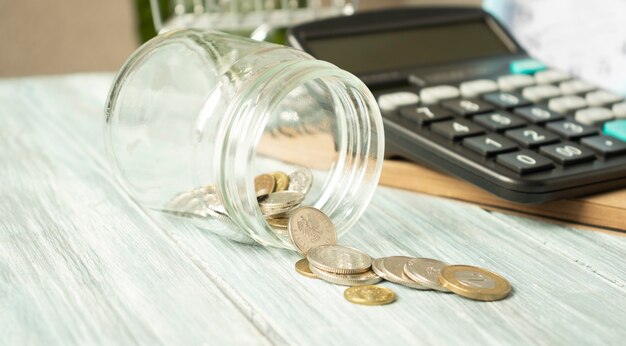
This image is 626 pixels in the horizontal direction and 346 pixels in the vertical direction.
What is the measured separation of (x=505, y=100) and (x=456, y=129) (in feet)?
0.30

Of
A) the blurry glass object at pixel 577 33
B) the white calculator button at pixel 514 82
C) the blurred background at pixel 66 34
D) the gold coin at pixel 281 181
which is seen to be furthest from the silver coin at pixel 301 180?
the blurred background at pixel 66 34

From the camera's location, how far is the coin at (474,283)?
415mm

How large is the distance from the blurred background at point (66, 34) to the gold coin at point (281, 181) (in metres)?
1.01

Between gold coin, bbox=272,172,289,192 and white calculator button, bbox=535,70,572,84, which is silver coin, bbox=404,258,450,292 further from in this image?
white calculator button, bbox=535,70,572,84

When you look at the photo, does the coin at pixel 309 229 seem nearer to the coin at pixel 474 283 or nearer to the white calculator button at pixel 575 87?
the coin at pixel 474 283

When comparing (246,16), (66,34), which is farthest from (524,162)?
(66,34)

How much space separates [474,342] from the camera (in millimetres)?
374

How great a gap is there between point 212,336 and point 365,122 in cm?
18

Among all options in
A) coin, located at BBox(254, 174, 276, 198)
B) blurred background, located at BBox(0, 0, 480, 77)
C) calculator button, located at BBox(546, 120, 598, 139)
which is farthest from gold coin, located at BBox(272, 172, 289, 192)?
blurred background, located at BBox(0, 0, 480, 77)

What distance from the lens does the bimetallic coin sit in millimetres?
455

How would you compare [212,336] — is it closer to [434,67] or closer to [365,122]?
[365,122]

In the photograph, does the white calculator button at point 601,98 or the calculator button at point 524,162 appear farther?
the white calculator button at point 601,98

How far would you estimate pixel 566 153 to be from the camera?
550mm

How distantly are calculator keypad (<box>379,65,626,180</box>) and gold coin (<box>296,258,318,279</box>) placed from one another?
0.51 feet
